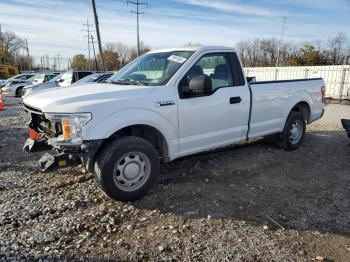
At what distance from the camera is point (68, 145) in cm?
388

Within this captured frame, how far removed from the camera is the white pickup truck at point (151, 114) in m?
3.91

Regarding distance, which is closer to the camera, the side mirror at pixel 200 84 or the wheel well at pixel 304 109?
the side mirror at pixel 200 84

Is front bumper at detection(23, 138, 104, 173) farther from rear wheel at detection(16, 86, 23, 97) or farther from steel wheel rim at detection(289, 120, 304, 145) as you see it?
rear wheel at detection(16, 86, 23, 97)

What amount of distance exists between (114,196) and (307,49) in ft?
147

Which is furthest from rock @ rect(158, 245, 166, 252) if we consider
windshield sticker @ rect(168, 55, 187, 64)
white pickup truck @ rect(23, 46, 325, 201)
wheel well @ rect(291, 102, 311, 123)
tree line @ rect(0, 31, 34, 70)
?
tree line @ rect(0, 31, 34, 70)

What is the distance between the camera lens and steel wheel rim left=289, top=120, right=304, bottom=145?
6852 mm

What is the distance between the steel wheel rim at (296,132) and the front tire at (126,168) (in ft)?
11.9

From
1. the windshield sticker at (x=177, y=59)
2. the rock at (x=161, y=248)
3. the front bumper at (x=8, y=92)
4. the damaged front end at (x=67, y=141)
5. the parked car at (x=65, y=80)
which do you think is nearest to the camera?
the rock at (x=161, y=248)

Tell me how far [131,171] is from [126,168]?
82 millimetres

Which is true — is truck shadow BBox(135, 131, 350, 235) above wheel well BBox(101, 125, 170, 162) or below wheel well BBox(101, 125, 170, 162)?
below

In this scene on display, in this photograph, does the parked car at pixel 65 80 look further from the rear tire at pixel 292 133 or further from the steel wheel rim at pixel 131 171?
the steel wheel rim at pixel 131 171

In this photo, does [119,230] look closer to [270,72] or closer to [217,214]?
[217,214]

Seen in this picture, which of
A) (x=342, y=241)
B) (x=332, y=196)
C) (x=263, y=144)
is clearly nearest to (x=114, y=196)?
(x=342, y=241)

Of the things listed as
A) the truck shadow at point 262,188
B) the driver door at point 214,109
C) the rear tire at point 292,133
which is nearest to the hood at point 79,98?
the driver door at point 214,109
